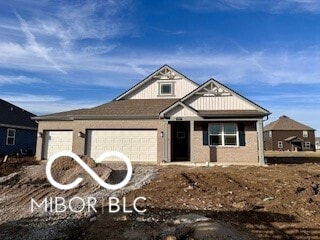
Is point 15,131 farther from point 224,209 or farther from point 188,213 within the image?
point 224,209

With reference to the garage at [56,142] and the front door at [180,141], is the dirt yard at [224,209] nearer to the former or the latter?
the front door at [180,141]

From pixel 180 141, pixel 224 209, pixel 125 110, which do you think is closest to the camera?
pixel 224 209

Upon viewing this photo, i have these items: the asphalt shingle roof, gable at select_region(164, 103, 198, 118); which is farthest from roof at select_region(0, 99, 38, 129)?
gable at select_region(164, 103, 198, 118)

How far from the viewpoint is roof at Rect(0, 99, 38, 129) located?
82.5 feet

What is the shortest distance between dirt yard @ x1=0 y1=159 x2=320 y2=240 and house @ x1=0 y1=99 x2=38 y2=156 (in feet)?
47.1

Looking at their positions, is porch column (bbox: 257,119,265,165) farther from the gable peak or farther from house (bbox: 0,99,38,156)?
house (bbox: 0,99,38,156)

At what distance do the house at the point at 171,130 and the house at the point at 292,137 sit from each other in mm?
37587

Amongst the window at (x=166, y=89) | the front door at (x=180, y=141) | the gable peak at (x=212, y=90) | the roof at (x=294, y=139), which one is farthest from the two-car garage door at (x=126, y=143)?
the roof at (x=294, y=139)

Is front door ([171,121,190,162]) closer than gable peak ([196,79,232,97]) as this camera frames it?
No

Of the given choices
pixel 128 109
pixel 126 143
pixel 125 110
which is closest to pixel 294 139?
pixel 128 109

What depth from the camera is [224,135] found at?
58.9 ft

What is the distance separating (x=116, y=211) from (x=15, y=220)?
2450mm

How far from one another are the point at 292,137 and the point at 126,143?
4210 centimetres

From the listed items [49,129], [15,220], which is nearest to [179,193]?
[15,220]
